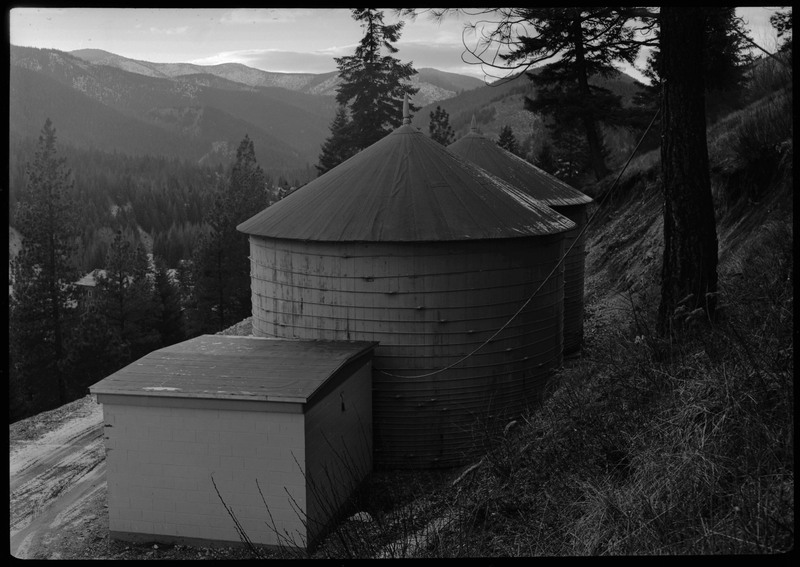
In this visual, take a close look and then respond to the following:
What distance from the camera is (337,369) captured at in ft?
33.1

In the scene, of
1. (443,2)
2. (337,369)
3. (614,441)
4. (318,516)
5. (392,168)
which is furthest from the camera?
(392,168)

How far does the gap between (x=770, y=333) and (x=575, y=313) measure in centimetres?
1207

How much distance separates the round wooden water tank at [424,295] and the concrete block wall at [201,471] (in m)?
3.05

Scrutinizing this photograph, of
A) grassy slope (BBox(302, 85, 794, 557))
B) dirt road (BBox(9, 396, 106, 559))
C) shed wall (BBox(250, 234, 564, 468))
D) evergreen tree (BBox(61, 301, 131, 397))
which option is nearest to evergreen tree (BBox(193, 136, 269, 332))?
evergreen tree (BBox(61, 301, 131, 397))

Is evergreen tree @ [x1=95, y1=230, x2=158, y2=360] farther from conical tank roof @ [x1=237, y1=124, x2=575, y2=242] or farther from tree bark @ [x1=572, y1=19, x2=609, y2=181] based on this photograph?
conical tank roof @ [x1=237, y1=124, x2=575, y2=242]

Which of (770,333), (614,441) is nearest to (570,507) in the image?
(614,441)

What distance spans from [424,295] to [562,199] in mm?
7460

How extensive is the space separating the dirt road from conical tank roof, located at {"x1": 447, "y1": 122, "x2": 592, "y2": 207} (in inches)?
418

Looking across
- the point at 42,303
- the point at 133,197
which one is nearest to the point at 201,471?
the point at 42,303

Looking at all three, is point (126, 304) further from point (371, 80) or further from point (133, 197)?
point (133, 197)

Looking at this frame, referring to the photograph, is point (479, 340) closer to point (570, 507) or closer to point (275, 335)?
point (275, 335)

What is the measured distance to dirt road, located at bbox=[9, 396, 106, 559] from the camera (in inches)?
423

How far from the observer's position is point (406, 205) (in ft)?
39.8

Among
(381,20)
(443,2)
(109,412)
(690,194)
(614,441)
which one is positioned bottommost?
(109,412)
